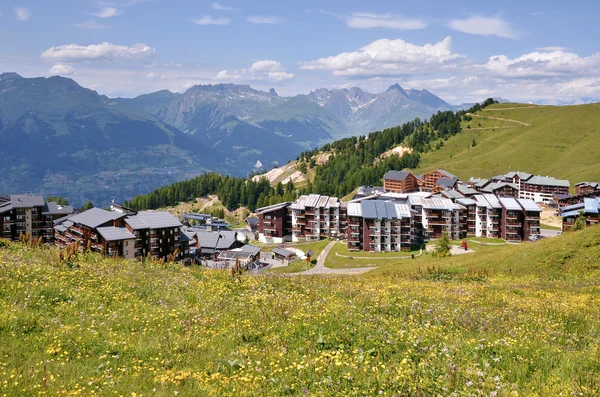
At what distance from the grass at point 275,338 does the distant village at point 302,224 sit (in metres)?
68.1

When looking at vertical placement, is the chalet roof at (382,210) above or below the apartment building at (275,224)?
above

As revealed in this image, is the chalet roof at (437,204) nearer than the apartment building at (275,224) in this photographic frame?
Yes

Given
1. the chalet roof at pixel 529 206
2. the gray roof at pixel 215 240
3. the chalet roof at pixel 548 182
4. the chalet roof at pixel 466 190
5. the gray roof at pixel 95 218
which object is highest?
the chalet roof at pixel 548 182

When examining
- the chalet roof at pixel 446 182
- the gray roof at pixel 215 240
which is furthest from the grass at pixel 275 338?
the chalet roof at pixel 446 182

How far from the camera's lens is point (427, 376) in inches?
428

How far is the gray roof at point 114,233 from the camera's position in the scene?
8469cm

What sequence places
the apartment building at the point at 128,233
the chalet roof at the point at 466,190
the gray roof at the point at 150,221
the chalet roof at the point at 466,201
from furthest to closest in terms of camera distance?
the chalet roof at the point at 466,190
the chalet roof at the point at 466,201
the gray roof at the point at 150,221
the apartment building at the point at 128,233

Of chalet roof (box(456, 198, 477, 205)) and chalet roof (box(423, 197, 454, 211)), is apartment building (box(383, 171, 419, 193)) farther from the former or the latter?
chalet roof (box(423, 197, 454, 211))

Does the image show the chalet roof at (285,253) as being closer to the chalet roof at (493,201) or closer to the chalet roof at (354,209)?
the chalet roof at (354,209)

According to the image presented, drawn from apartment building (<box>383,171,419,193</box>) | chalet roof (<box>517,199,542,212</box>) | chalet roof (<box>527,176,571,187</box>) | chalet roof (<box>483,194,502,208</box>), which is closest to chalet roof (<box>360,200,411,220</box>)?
chalet roof (<box>483,194,502,208</box>)

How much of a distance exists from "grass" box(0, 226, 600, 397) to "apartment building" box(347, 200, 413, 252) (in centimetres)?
8737

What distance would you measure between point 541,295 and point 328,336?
50.1ft

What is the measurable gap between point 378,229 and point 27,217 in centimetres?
9097

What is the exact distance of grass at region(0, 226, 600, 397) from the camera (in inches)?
417
